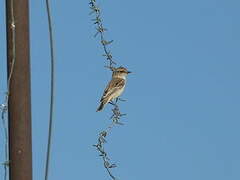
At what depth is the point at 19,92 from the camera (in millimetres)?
4000

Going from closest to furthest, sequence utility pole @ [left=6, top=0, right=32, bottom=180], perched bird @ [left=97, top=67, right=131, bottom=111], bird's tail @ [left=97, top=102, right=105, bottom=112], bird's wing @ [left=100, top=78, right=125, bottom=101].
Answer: utility pole @ [left=6, top=0, right=32, bottom=180]
bird's tail @ [left=97, top=102, right=105, bottom=112]
perched bird @ [left=97, top=67, right=131, bottom=111]
bird's wing @ [left=100, top=78, right=125, bottom=101]

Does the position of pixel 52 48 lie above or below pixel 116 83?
below

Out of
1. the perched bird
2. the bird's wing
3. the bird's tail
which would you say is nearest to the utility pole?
the bird's tail

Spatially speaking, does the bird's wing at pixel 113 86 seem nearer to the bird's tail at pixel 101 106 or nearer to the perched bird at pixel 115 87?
the perched bird at pixel 115 87

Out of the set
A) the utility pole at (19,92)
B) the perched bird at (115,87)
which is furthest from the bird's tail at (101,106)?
the utility pole at (19,92)

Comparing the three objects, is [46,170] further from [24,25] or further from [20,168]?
[24,25]

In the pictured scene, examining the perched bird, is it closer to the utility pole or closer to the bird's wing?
the bird's wing

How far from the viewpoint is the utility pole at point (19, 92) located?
3.95 meters

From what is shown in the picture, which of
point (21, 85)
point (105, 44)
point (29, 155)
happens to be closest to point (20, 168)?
point (29, 155)

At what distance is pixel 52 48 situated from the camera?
4.16 m

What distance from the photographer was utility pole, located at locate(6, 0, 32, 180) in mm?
3947

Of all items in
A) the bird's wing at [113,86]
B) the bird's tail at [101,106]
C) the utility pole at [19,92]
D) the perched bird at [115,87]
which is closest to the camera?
the utility pole at [19,92]

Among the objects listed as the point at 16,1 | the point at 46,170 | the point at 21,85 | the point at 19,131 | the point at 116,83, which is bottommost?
the point at 46,170

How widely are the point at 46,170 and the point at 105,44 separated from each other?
1.54 m
